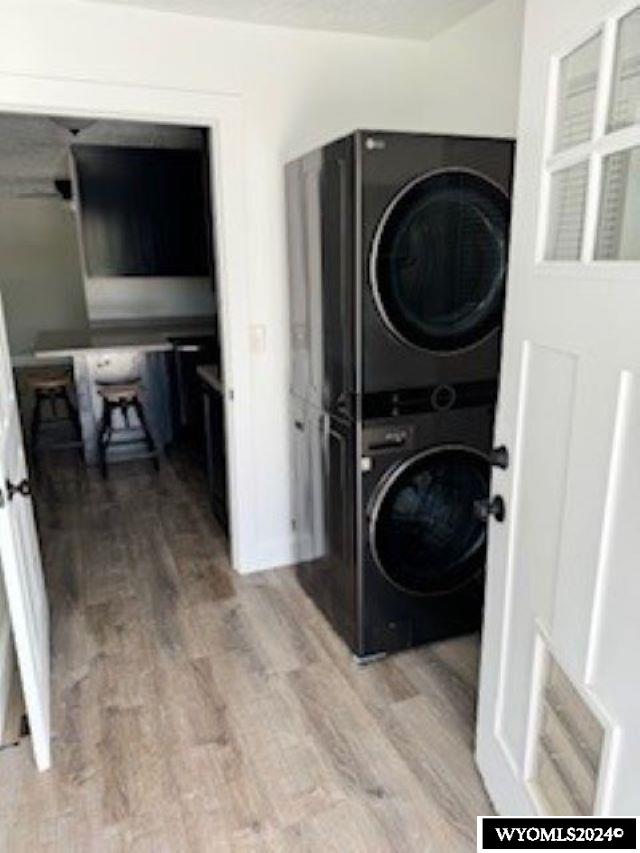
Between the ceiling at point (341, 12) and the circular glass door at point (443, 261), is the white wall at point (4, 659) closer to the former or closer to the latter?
the circular glass door at point (443, 261)

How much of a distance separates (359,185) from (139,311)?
4.25 meters

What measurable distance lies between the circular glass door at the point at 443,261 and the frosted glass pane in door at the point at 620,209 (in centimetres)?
88

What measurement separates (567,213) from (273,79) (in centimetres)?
170

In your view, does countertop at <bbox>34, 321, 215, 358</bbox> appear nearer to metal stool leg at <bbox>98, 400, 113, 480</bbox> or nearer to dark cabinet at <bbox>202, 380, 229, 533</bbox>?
metal stool leg at <bbox>98, 400, 113, 480</bbox>

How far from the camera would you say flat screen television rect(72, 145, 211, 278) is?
4617mm

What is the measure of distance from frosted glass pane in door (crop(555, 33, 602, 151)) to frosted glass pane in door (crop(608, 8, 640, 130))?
47mm

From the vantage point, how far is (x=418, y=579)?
7.29 feet

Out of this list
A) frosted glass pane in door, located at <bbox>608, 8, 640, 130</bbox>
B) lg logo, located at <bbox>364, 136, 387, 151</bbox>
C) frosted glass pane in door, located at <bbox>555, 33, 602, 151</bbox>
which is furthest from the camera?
lg logo, located at <bbox>364, 136, 387, 151</bbox>

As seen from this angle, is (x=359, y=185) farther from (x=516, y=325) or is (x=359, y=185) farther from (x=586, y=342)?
(x=586, y=342)

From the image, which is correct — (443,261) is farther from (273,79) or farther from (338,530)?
(273,79)

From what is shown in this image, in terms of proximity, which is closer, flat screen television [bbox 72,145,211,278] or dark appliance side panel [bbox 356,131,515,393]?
dark appliance side panel [bbox 356,131,515,393]

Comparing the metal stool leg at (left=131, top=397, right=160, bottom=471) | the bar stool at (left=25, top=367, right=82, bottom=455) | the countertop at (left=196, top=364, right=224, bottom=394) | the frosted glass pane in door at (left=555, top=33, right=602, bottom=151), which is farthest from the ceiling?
the bar stool at (left=25, top=367, right=82, bottom=455)

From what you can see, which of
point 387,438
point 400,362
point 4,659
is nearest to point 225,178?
point 400,362

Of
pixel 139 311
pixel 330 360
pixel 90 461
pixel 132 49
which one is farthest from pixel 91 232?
pixel 330 360
